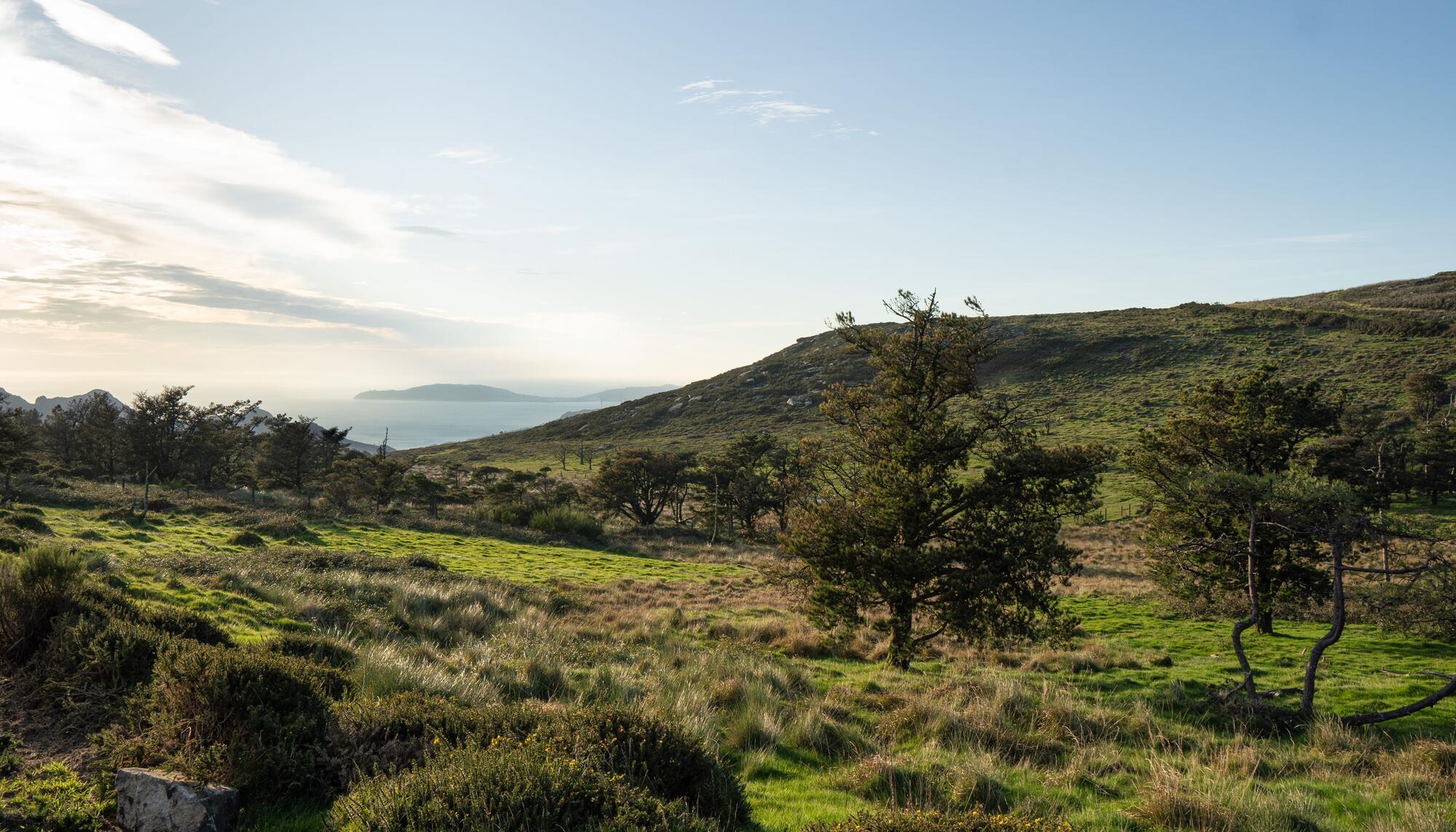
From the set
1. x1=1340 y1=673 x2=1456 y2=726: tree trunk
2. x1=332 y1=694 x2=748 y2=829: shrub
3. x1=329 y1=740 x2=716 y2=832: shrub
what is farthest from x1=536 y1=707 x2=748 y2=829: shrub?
x1=1340 y1=673 x2=1456 y2=726: tree trunk

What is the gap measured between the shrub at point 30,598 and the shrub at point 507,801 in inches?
249

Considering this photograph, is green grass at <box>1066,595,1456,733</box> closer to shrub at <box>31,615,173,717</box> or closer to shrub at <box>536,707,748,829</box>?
shrub at <box>536,707,748,829</box>

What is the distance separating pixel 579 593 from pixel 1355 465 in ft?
140

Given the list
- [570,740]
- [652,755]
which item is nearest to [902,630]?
[652,755]

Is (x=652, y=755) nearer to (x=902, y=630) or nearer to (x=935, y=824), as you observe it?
(x=935, y=824)

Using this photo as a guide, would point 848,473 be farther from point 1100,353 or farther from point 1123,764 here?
point 1100,353

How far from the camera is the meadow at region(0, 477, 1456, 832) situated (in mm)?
6906

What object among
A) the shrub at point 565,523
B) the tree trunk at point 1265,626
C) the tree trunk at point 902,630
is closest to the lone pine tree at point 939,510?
the tree trunk at point 902,630

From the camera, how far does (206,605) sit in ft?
41.4

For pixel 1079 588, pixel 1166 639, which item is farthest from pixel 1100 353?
pixel 1166 639

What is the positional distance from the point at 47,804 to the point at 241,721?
1342mm

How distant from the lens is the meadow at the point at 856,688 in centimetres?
691

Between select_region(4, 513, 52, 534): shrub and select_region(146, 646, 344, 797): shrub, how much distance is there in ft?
79.2

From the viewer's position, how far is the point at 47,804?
5.46 meters
